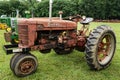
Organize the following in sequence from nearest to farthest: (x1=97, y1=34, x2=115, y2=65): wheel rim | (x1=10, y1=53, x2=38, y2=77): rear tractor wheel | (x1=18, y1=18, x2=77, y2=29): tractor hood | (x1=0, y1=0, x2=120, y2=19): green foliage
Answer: (x1=10, y1=53, x2=38, y2=77): rear tractor wheel → (x1=18, y1=18, x2=77, y2=29): tractor hood → (x1=97, y1=34, x2=115, y2=65): wheel rim → (x1=0, y1=0, x2=120, y2=19): green foliage

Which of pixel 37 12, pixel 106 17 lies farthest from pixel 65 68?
pixel 37 12

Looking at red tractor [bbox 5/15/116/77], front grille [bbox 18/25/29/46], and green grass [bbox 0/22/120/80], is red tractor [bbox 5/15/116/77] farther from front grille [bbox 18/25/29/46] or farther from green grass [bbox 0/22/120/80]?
green grass [bbox 0/22/120/80]

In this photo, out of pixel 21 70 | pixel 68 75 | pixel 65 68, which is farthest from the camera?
pixel 65 68

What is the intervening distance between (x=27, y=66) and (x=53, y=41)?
35.6 inches

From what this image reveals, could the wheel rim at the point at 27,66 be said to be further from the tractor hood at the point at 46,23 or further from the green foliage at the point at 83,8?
the green foliage at the point at 83,8

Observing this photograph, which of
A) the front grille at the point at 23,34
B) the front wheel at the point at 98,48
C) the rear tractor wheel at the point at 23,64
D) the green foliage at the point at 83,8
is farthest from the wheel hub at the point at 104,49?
the green foliage at the point at 83,8

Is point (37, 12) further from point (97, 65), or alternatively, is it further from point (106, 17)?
point (97, 65)

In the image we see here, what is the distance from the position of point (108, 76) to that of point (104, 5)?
31293 millimetres

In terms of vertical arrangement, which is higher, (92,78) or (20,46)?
(20,46)

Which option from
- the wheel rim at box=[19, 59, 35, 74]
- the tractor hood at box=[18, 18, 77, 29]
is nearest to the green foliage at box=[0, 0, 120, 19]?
the tractor hood at box=[18, 18, 77, 29]

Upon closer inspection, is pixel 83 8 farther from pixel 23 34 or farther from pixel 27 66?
pixel 27 66

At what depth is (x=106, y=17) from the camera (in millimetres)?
34156

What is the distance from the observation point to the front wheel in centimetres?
458

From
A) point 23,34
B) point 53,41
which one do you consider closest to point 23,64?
point 23,34
